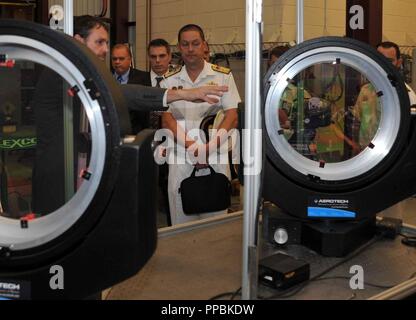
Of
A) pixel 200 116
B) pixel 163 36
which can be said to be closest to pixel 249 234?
pixel 200 116

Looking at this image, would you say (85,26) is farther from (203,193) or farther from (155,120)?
(155,120)

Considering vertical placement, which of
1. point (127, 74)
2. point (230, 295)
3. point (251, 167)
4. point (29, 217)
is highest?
point (127, 74)

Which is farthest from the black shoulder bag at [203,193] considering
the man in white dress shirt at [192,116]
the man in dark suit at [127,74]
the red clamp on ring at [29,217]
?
the red clamp on ring at [29,217]

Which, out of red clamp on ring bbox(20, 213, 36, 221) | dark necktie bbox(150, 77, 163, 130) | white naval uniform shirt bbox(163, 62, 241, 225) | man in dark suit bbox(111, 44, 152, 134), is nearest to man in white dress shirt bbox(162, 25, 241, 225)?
white naval uniform shirt bbox(163, 62, 241, 225)

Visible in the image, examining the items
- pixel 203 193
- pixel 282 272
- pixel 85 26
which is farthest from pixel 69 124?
pixel 203 193

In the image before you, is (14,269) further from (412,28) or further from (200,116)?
(412,28)

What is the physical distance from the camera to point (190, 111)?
261 centimetres

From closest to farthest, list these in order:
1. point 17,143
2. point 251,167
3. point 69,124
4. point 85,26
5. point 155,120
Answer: point 251,167
point 69,124
point 85,26
point 17,143
point 155,120

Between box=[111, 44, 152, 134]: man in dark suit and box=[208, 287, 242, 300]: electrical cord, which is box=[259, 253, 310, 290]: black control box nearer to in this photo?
box=[208, 287, 242, 300]: electrical cord

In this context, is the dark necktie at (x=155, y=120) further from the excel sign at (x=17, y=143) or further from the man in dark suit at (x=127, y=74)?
the excel sign at (x=17, y=143)

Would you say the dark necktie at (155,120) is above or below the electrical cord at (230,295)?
above

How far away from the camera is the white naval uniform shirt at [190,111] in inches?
102

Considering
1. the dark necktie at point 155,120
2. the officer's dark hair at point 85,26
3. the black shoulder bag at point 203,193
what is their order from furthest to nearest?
the dark necktie at point 155,120 < the black shoulder bag at point 203,193 < the officer's dark hair at point 85,26

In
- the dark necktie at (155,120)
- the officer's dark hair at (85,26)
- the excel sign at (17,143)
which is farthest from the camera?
the dark necktie at (155,120)
